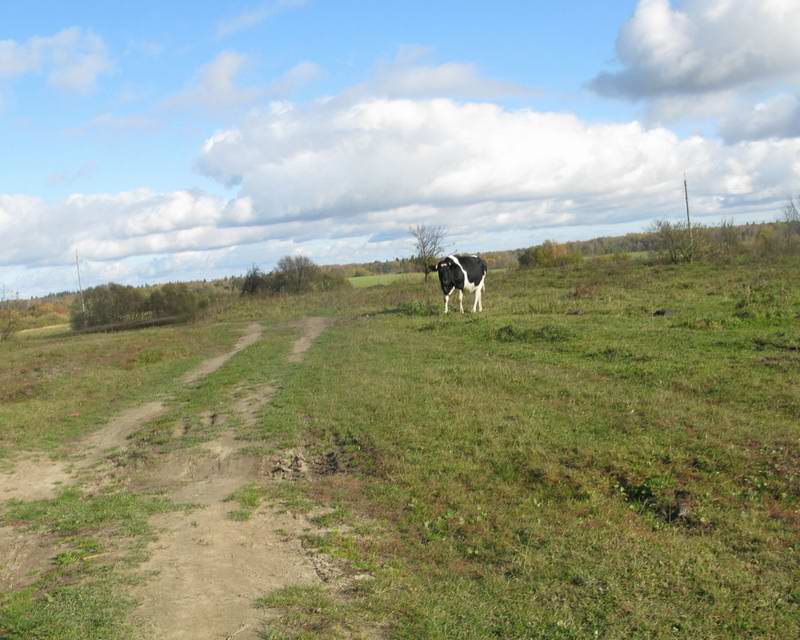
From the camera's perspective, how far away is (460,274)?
25578mm

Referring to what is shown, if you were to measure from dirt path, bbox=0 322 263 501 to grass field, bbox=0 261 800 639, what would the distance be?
0.53 meters

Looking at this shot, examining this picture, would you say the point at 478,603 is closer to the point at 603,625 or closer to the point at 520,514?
the point at 603,625

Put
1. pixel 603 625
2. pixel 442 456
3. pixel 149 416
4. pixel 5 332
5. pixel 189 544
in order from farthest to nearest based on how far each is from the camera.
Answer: pixel 5 332 → pixel 149 416 → pixel 442 456 → pixel 189 544 → pixel 603 625

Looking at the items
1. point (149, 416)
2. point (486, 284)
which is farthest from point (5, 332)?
point (149, 416)

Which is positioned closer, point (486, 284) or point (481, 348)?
point (481, 348)

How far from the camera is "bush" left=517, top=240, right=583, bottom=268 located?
55906mm

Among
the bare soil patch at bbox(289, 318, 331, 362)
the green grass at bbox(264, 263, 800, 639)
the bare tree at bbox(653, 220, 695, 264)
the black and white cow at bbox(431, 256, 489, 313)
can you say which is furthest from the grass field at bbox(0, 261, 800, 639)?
the bare tree at bbox(653, 220, 695, 264)

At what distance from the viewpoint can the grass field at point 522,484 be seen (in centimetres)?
527

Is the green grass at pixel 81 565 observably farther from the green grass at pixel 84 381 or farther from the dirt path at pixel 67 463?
the green grass at pixel 84 381

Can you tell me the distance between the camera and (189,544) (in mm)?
6609

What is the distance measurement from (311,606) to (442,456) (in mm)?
3894

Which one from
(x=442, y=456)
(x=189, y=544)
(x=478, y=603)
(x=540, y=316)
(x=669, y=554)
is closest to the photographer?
(x=478, y=603)

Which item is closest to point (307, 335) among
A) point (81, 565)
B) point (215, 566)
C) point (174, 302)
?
point (81, 565)

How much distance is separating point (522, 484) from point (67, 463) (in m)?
6.97
